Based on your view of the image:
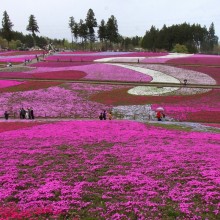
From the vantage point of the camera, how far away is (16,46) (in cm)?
19275

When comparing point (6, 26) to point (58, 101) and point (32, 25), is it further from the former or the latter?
point (58, 101)

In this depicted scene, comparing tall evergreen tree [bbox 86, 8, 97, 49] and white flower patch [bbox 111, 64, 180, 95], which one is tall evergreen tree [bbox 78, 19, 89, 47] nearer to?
tall evergreen tree [bbox 86, 8, 97, 49]

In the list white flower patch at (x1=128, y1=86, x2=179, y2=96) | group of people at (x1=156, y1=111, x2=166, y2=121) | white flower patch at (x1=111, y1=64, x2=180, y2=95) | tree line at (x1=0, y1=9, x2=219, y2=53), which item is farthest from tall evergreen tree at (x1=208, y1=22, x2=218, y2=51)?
group of people at (x1=156, y1=111, x2=166, y2=121)

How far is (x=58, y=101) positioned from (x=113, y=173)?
34.1 metres

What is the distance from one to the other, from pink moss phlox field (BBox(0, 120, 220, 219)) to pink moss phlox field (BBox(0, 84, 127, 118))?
15280 millimetres

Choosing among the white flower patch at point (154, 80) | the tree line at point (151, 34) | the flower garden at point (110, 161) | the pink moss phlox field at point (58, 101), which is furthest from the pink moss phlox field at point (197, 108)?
the tree line at point (151, 34)

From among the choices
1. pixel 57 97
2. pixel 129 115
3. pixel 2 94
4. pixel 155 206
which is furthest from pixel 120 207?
pixel 2 94

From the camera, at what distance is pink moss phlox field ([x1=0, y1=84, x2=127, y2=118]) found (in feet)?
150

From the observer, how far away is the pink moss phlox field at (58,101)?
150 feet

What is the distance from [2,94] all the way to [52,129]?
2685cm

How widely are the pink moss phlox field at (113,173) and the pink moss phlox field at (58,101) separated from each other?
15280 mm

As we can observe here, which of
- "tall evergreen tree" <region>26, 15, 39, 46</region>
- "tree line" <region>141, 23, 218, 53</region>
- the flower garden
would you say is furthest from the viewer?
"tree line" <region>141, 23, 218, 53</region>

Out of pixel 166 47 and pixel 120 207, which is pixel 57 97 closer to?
pixel 120 207

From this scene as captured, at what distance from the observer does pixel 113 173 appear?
19047 millimetres
